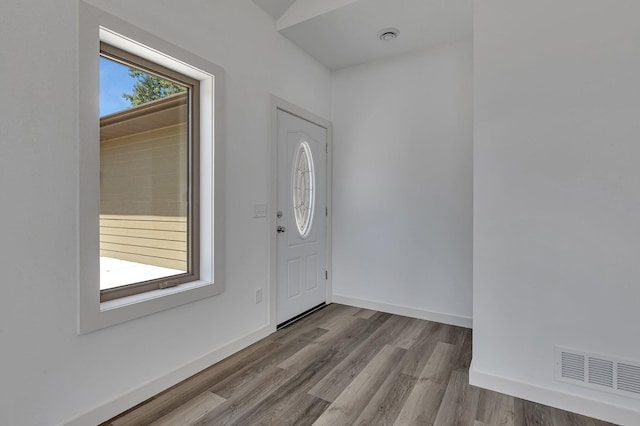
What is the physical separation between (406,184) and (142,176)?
8.15 feet

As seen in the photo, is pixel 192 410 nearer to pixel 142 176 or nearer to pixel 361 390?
pixel 361 390

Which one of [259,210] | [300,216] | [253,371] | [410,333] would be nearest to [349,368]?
[253,371]

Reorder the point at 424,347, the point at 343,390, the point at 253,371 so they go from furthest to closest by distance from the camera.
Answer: the point at 424,347 → the point at 253,371 → the point at 343,390

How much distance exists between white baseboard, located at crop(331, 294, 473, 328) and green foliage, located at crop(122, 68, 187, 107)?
2790 millimetres

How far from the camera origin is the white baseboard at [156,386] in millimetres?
1706

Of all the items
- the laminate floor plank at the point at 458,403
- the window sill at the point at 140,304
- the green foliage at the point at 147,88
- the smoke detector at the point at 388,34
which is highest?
the smoke detector at the point at 388,34

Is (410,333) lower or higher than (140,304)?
lower

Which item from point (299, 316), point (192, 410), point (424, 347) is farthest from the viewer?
point (299, 316)

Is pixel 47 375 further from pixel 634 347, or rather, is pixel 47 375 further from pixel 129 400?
pixel 634 347

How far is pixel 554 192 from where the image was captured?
1.93 meters

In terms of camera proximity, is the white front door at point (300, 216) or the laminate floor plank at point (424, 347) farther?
the white front door at point (300, 216)

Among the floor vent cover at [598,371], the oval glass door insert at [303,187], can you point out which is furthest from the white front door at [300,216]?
the floor vent cover at [598,371]

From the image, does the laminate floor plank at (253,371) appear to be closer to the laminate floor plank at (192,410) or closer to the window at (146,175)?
the laminate floor plank at (192,410)

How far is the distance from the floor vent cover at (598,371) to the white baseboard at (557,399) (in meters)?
0.08
